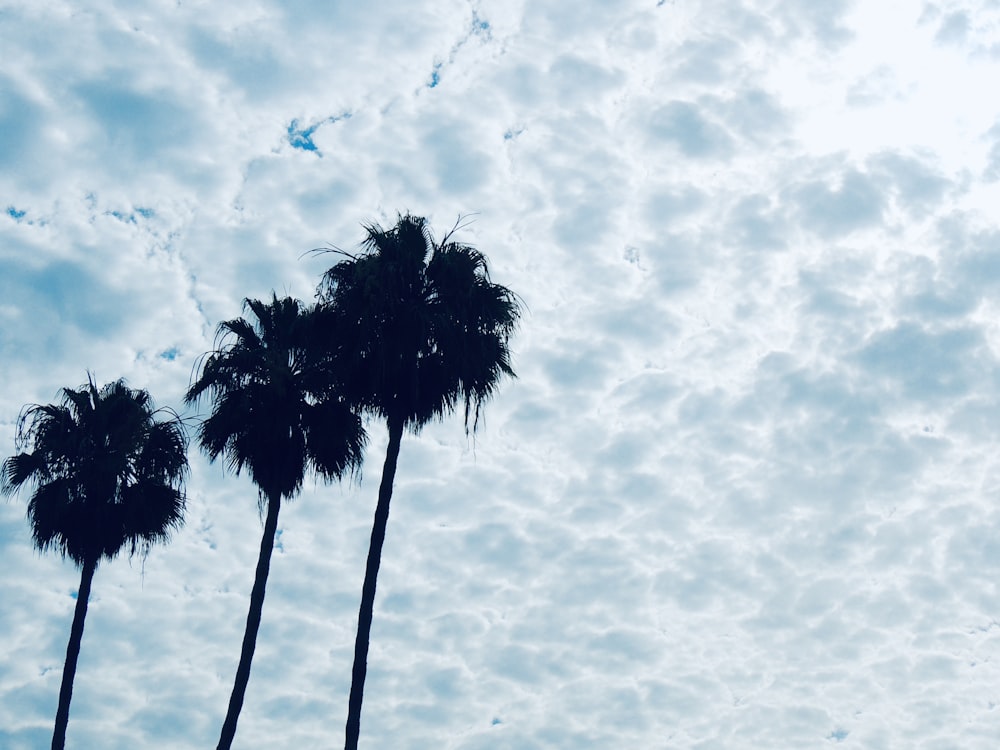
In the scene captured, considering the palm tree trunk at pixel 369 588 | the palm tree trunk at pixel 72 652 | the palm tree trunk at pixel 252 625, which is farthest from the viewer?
the palm tree trunk at pixel 72 652

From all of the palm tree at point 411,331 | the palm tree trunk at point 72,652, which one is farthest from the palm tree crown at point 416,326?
the palm tree trunk at point 72,652

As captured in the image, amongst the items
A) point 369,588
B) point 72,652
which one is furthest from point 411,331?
point 72,652

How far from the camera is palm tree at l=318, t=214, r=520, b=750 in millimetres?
27484

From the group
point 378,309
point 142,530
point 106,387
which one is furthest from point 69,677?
point 378,309

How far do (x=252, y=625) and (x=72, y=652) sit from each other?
754 centimetres

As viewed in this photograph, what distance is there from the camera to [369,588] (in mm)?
25672

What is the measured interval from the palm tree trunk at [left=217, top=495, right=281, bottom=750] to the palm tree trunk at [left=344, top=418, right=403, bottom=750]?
202 inches

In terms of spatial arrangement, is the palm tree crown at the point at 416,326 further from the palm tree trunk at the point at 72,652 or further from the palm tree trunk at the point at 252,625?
the palm tree trunk at the point at 72,652

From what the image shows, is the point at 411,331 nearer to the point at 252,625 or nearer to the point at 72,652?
the point at 252,625

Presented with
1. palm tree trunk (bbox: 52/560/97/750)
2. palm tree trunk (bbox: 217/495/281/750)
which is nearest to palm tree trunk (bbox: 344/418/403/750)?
palm tree trunk (bbox: 217/495/281/750)

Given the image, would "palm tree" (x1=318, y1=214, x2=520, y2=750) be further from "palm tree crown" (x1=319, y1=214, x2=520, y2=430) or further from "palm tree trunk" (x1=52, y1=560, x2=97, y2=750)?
"palm tree trunk" (x1=52, y1=560, x2=97, y2=750)

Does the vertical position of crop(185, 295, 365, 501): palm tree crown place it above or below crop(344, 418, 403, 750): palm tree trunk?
above

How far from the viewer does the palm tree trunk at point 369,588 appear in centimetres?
2423

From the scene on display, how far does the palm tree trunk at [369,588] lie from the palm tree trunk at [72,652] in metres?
12.2
